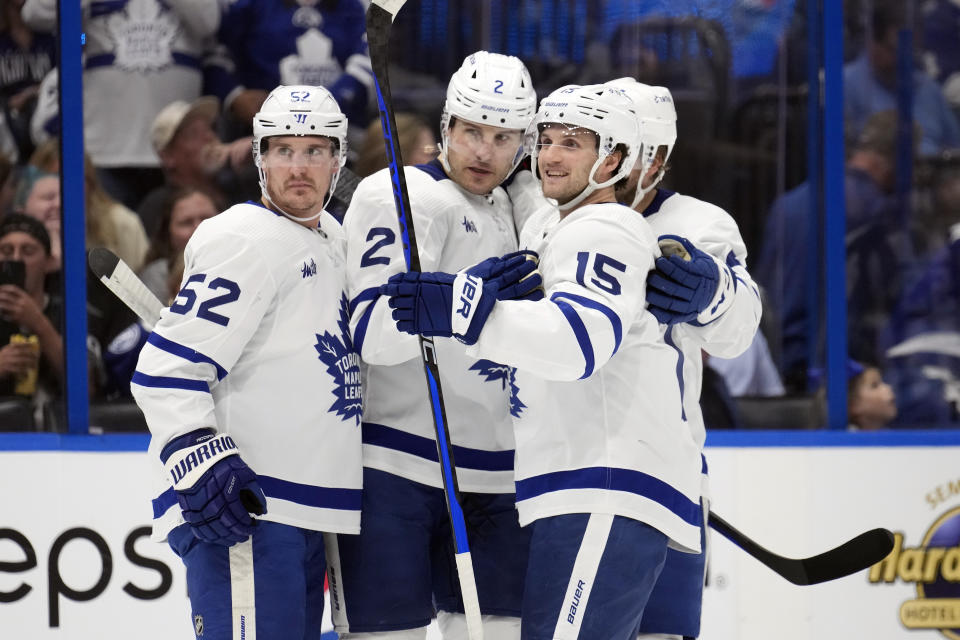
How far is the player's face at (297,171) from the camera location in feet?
8.21

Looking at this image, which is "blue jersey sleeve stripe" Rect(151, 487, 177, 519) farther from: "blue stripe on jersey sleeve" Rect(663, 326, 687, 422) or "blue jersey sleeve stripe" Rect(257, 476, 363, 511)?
"blue stripe on jersey sleeve" Rect(663, 326, 687, 422)

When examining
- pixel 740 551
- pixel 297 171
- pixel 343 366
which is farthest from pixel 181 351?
pixel 740 551

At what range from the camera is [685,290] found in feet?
7.21

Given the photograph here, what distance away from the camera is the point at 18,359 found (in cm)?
366

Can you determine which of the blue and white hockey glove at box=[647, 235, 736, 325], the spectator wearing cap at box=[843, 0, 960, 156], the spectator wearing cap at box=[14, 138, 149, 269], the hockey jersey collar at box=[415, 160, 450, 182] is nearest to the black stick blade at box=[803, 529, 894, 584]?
the blue and white hockey glove at box=[647, 235, 736, 325]

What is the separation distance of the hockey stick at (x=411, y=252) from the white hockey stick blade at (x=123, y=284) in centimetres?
62

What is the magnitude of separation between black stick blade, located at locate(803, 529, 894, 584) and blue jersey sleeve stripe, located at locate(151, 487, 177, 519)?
134 cm

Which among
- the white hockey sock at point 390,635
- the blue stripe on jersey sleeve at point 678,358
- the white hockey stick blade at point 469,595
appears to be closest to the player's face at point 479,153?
the blue stripe on jersey sleeve at point 678,358

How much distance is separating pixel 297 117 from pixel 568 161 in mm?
574

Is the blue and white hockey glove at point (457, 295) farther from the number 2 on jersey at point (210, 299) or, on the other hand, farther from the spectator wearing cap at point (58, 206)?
the spectator wearing cap at point (58, 206)

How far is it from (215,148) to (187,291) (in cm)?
153

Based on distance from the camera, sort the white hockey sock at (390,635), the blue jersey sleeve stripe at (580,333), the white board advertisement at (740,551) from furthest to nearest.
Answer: the white board advertisement at (740,551) → the white hockey sock at (390,635) → the blue jersey sleeve stripe at (580,333)

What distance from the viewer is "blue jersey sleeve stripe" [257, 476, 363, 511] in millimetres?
2422

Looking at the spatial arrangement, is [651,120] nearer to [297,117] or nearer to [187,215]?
[297,117]
